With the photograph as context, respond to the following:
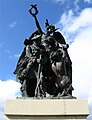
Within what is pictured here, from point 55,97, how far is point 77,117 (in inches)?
37.2

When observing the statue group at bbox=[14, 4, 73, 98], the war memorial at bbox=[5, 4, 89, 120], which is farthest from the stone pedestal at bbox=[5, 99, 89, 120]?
the statue group at bbox=[14, 4, 73, 98]

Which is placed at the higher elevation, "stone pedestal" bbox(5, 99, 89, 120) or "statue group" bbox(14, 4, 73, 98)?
"statue group" bbox(14, 4, 73, 98)

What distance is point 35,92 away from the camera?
9398mm

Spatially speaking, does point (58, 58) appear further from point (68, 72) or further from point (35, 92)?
point (35, 92)

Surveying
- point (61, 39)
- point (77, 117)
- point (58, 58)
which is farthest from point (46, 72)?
point (77, 117)

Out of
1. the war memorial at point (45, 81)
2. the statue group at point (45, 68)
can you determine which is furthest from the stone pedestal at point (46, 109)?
the statue group at point (45, 68)

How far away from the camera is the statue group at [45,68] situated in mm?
9453

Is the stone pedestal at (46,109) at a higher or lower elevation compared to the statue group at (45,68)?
lower

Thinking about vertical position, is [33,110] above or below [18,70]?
below

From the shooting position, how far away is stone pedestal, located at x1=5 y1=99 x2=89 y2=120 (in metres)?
8.55

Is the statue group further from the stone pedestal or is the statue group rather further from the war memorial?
the stone pedestal

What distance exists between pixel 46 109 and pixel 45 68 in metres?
1.79

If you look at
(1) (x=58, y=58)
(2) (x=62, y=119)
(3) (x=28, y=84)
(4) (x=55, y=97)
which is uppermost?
(1) (x=58, y=58)

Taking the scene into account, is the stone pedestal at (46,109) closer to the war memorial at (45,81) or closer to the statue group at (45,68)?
the war memorial at (45,81)
